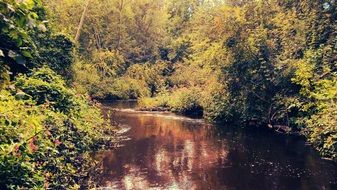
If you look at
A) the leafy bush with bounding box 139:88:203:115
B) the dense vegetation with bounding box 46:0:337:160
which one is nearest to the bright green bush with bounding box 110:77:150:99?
the dense vegetation with bounding box 46:0:337:160

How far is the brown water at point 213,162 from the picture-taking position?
40.8ft

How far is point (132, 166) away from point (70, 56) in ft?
31.4

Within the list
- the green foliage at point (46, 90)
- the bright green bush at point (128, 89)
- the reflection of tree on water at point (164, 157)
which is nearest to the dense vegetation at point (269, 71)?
the bright green bush at point (128, 89)

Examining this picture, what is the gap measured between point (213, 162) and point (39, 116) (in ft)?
24.6

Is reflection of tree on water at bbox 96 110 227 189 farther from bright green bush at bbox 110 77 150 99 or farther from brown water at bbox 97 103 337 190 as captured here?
bright green bush at bbox 110 77 150 99

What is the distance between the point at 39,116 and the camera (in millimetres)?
10453

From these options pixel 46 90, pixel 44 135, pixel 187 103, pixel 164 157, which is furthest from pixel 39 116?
pixel 187 103

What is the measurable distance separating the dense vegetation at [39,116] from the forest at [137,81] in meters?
0.03

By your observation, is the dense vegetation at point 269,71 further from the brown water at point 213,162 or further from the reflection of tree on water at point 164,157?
the reflection of tree on water at point 164,157

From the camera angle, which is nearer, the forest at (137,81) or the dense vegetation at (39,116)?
the dense vegetation at (39,116)

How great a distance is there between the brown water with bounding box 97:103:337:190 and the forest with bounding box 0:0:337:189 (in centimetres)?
108

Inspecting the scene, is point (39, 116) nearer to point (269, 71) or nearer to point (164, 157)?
point (164, 157)

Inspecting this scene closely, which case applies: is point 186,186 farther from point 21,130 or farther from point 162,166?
point 21,130

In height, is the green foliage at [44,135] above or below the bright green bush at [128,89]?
below
